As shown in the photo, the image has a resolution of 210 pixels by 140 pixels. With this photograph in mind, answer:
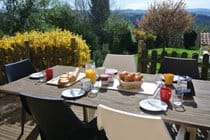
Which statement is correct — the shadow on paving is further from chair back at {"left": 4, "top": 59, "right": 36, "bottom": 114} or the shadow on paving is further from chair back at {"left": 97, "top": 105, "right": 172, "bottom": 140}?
chair back at {"left": 97, "top": 105, "right": 172, "bottom": 140}

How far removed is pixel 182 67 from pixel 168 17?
4.73m

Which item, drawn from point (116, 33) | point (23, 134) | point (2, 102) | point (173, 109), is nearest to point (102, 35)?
point (116, 33)

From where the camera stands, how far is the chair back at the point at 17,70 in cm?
299

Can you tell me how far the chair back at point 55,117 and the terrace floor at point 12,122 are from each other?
1.09 m

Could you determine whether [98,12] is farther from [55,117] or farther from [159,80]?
[55,117]

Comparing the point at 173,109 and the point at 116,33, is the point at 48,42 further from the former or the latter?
the point at 116,33

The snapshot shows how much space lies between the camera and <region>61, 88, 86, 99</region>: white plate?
7.24ft

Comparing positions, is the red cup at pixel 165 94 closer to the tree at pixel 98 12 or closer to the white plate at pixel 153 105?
the white plate at pixel 153 105

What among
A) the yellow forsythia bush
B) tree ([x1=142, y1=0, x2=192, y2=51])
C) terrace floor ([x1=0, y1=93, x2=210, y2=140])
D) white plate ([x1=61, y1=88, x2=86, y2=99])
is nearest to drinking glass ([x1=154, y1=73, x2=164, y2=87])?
white plate ([x1=61, y1=88, x2=86, y2=99])

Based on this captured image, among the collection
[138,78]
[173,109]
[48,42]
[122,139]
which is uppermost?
[48,42]

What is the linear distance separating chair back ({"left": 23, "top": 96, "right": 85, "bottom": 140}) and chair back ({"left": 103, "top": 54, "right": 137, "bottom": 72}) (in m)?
1.49

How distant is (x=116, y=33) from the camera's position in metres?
9.43

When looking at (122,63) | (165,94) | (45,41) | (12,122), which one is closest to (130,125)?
(165,94)

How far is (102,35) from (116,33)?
1.74 feet
